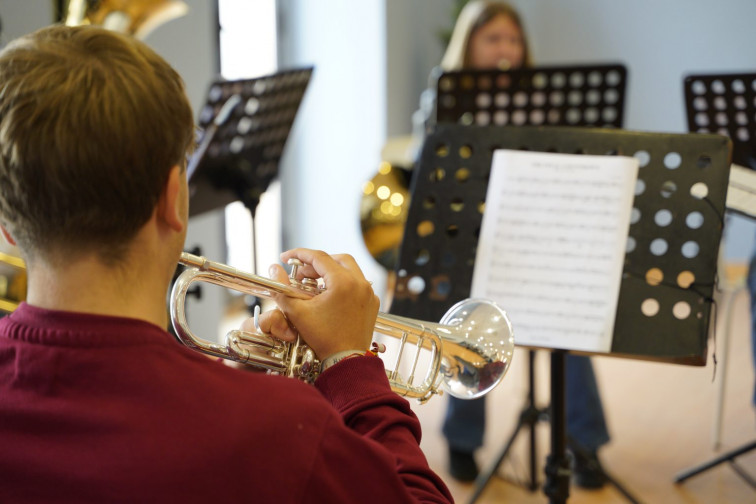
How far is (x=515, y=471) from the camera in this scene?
7.70 feet

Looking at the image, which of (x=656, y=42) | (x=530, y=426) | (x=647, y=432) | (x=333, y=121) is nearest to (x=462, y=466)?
(x=530, y=426)

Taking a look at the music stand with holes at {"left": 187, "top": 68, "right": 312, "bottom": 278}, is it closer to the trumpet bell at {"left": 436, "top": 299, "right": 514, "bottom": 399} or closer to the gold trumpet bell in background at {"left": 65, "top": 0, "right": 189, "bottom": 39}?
the gold trumpet bell in background at {"left": 65, "top": 0, "right": 189, "bottom": 39}

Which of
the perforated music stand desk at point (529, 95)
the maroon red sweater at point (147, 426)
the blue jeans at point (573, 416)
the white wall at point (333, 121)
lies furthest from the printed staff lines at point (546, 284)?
the white wall at point (333, 121)

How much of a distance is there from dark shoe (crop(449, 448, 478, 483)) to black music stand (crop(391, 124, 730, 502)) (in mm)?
1066

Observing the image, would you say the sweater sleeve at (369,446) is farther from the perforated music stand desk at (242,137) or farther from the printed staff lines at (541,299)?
the perforated music stand desk at (242,137)

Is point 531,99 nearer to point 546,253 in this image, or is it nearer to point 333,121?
point 546,253

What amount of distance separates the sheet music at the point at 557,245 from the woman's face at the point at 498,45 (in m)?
1.61

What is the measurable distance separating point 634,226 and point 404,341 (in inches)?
18.5

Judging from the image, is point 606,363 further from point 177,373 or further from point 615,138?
point 177,373

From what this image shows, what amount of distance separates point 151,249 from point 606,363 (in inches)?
115

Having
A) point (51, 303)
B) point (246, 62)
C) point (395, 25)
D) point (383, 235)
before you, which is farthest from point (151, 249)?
point (395, 25)

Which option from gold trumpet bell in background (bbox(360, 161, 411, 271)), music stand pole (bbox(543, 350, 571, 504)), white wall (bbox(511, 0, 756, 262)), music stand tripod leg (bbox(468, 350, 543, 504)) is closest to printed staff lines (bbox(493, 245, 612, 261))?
music stand pole (bbox(543, 350, 571, 504))

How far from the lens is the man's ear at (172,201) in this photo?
701 mm

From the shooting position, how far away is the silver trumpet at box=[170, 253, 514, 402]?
0.96m
